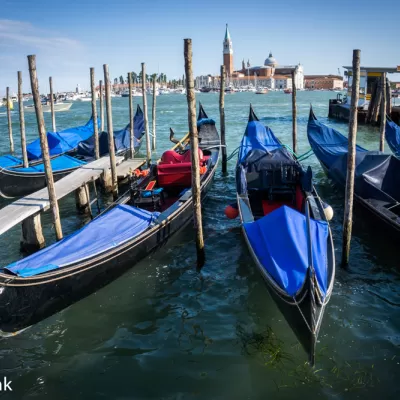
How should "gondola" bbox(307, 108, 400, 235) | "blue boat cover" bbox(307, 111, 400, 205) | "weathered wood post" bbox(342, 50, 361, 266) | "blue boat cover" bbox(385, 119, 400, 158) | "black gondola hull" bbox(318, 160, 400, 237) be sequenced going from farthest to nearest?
"blue boat cover" bbox(385, 119, 400, 158) → "blue boat cover" bbox(307, 111, 400, 205) → "gondola" bbox(307, 108, 400, 235) → "black gondola hull" bbox(318, 160, 400, 237) → "weathered wood post" bbox(342, 50, 361, 266)

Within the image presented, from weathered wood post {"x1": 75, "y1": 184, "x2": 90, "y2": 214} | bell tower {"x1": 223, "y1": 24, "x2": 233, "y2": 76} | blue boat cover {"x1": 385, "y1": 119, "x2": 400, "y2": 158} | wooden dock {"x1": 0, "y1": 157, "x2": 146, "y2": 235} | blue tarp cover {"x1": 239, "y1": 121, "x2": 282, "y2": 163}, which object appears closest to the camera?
wooden dock {"x1": 0, "y1": 157, "x2": 146, "y2": 235}

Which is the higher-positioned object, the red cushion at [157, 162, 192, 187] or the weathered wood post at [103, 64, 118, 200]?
the weathered wood post at [103, 64, 118, 200]

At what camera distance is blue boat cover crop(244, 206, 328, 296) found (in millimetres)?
4750

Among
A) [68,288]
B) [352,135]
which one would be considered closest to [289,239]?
[352,135]

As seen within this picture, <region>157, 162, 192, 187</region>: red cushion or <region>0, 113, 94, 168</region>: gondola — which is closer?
<region>157, 162, 192, 187</region>: red cushion

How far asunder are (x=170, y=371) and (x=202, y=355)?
1.45ft

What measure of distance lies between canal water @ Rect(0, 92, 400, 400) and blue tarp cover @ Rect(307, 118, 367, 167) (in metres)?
3.75

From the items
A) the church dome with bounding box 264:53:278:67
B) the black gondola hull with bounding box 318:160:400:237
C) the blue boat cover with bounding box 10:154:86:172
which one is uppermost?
the church dome with bounding box 264:53:278:67

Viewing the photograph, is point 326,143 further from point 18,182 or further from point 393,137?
point 18,182

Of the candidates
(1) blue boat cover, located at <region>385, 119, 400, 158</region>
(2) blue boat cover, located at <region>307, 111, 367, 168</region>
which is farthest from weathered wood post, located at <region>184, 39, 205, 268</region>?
(1) blue boat cover, located at <region>385, 119, 400, 158</region>

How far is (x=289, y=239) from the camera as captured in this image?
5.28m

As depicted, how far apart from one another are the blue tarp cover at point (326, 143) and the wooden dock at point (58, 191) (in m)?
5.28

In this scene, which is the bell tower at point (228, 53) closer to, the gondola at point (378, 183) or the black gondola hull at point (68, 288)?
the gondola at point (378, 183)

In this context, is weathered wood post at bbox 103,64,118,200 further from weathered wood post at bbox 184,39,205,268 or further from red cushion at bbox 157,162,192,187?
weathered wood post at bbox 184,39,205,268
